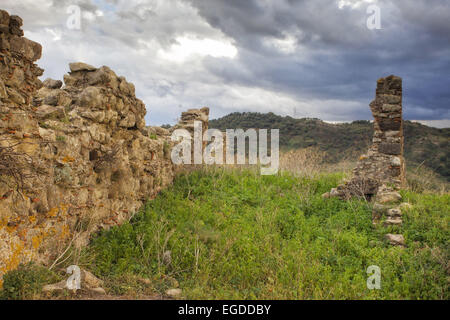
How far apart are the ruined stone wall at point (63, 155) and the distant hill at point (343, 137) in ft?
62.3

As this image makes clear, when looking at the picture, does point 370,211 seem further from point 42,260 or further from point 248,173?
point 42,260

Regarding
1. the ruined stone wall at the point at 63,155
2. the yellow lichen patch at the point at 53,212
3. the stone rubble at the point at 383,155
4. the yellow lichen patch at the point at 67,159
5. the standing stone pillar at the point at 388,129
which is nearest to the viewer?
the ruined stone wall at the point at 63,155

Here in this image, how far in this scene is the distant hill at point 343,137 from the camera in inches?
1053

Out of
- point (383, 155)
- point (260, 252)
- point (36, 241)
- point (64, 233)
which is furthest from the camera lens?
point (383, 155)

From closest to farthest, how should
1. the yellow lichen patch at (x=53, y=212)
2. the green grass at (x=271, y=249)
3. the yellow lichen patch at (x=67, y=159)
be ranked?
1. the yellow lichen patch at (x=53, y=212)
2. the green grass at (x=271, y=249)
3. the yellow lichen patch at (x=67, y=159)

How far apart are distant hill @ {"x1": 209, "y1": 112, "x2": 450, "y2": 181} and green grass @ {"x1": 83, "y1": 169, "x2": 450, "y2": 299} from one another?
16409 mm

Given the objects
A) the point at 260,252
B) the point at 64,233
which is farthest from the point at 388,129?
the point at 64,233

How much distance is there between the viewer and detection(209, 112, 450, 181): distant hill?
26744 millimetres

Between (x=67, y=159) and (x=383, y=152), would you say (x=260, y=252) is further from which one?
(x=383, y=152)

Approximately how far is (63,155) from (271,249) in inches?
152

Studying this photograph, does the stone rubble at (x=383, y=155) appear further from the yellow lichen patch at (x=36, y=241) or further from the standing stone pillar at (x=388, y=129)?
the yellow lichen patch at (x=36, y=241)

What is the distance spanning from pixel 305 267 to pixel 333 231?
1.89 metres

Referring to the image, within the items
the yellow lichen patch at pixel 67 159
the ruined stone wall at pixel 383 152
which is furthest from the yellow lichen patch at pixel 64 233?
the ruined stone wall at pixel 383 152

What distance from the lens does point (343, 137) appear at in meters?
34.4
